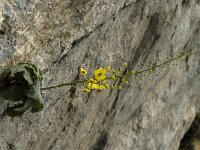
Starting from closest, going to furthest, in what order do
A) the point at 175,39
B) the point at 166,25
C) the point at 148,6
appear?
the point at 148,6 < the point at 166,25 < the point at 175,39

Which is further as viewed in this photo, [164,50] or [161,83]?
[161,83]

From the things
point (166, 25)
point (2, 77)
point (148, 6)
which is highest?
point (2, 77)

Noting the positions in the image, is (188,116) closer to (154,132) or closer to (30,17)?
(154,132)

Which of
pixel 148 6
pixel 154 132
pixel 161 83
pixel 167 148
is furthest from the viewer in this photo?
pixel 167 148

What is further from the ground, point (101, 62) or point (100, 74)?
point (100, 74)

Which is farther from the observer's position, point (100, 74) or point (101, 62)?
point (101, 62)

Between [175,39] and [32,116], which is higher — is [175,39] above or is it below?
below

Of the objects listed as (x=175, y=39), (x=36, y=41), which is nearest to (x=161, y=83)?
(x=175, y=39)
